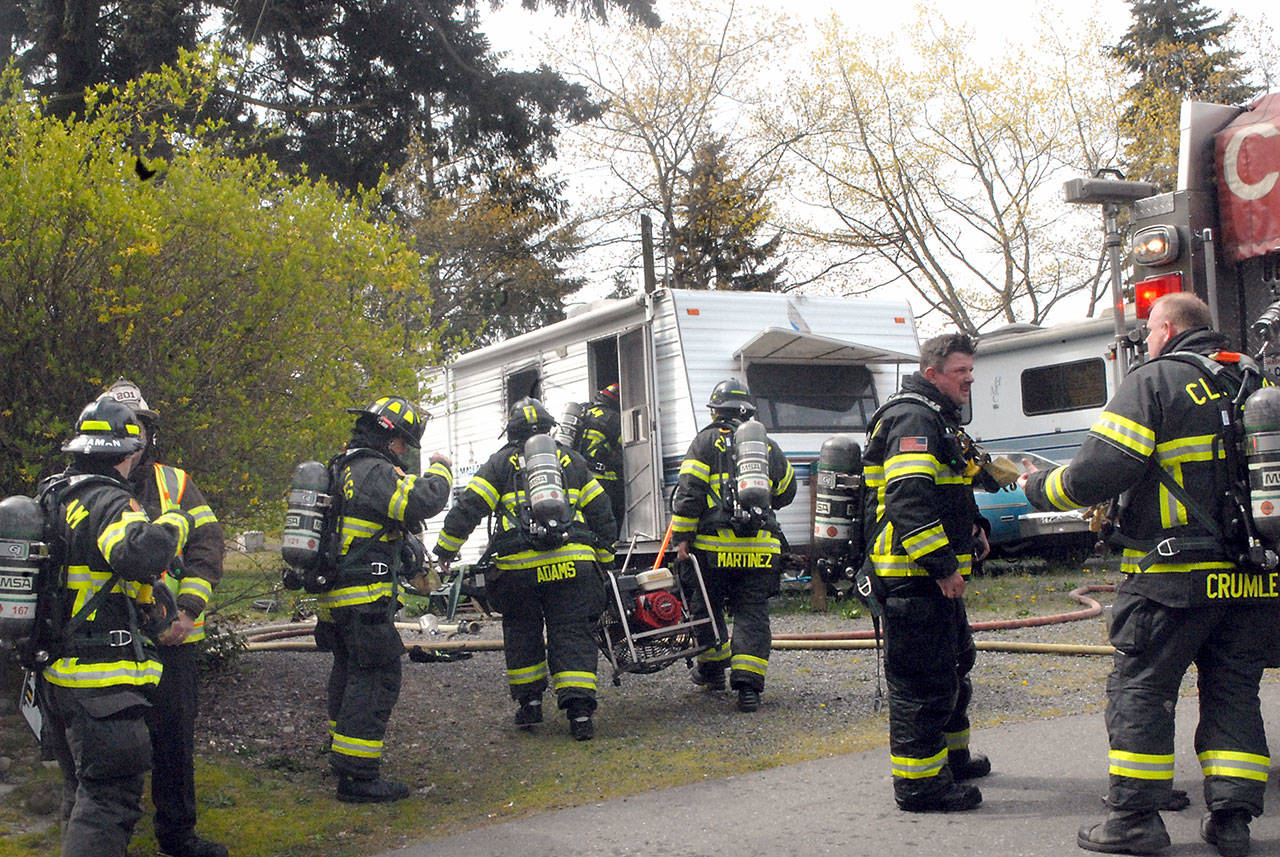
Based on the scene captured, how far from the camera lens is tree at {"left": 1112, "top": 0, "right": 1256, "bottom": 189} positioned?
25172mm

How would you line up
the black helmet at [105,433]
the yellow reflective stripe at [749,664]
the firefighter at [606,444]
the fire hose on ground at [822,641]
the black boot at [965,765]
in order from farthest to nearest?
1. the firefighter at [606,444]
2. the fire hose on ground at [822,641]
3. the yellow reflective stripe at [749,664]
4. the black boot at [965,765]
5. the black helmet at [105,433]

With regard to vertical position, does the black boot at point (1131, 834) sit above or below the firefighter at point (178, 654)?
below

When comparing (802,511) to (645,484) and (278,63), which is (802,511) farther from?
(278,63)

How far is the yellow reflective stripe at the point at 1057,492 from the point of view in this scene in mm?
4289

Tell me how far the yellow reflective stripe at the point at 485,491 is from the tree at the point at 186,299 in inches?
27.8

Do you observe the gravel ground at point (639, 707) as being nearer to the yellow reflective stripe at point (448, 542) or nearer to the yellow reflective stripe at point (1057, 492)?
the yellow reflective stripe at point (448, 542)

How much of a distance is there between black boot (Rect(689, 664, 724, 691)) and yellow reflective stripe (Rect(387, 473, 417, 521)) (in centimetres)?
279

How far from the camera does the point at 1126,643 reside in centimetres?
411

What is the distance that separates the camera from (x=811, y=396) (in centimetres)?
1195

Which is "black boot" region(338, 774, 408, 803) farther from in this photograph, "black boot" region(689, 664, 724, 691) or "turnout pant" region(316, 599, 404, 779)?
"black boot" region(689, 664, 724, 691)

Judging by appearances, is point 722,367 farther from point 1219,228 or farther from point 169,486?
point 169,486

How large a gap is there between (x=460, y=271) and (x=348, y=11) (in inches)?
737

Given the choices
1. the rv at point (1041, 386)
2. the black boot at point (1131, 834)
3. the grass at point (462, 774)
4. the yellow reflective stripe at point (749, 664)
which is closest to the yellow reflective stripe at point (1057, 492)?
the black boot at point (1131, 834)

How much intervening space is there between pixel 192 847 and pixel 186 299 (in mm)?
2663
